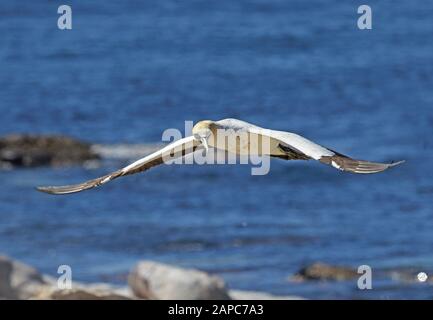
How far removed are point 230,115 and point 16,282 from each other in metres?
15.7

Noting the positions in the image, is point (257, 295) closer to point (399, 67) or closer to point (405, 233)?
point (405, 233)

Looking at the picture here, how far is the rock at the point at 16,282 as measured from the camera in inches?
675

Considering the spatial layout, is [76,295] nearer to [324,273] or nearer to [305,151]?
[305,151]

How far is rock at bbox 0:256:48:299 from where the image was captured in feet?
56.2

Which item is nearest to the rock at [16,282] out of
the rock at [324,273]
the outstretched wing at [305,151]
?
the rock at [324,273]

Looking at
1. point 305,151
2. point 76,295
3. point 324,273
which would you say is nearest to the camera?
point 305,151

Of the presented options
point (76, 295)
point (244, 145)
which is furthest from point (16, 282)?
point (244, 145)

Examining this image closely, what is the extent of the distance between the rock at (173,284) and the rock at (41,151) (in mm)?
9075

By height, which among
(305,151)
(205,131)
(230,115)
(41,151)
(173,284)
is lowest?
(173,284)

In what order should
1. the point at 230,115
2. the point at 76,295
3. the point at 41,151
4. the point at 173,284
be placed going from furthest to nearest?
the point at 230,115, the point at 41,151, the point at 173,284, the point at 76,295

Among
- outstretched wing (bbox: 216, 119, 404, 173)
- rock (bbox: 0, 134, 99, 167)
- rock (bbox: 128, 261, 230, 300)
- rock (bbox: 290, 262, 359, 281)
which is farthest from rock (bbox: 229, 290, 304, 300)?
rock (bbox: 0, 134, 99, 167)

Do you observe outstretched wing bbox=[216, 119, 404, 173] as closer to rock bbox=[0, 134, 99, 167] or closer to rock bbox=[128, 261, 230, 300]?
rock bbox=[128, 261, 230, 300]

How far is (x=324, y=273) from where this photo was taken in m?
19.0
